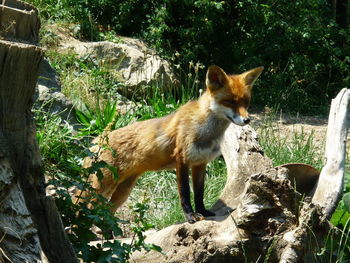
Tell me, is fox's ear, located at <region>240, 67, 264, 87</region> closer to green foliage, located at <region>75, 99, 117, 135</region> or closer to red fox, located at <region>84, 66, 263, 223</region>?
red fox, located at <region>84, 66, 263, 223</region>

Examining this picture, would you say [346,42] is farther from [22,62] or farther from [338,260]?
[22,62]

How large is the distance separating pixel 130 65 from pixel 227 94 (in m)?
5.18

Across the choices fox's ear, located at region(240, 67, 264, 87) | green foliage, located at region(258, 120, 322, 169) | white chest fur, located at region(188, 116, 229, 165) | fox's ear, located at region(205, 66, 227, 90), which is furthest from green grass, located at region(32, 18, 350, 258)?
fox's ear, located at region(240, 67, 264, 87)

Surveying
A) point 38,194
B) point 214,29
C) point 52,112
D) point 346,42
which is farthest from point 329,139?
point 346,42

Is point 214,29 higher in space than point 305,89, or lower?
→ higher

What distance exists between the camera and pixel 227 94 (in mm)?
6246

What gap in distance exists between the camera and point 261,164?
238 inches

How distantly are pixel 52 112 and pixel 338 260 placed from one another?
5442 millimetres

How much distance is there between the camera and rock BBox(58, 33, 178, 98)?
1080 cm

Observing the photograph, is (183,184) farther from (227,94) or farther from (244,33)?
(244,33)

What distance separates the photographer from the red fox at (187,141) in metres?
6.08

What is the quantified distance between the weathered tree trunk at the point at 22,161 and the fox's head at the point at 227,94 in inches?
119

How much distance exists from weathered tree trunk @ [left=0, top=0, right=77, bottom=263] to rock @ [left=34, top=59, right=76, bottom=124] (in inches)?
188

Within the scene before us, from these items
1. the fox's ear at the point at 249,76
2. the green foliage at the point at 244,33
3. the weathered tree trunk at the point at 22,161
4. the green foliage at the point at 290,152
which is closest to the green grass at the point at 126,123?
the green foliage at the point at 290,152
